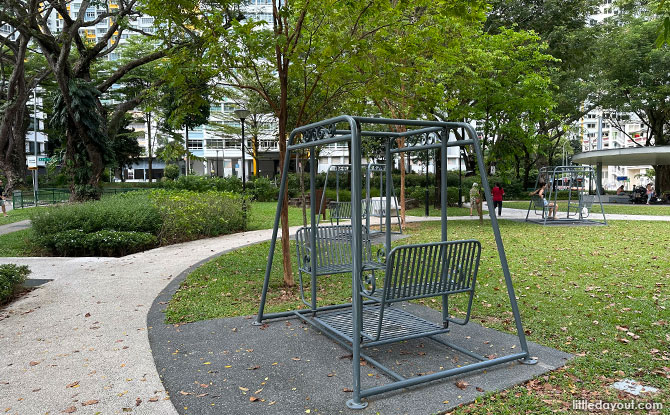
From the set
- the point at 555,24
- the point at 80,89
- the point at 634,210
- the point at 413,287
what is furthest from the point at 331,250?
the point at 555,24

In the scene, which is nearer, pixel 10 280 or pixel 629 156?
pixel 10 280

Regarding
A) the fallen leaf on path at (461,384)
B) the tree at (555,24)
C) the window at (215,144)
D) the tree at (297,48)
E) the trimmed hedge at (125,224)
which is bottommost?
the fallen leaf on path at (461,384)

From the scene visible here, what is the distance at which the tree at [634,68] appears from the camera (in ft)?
89.5

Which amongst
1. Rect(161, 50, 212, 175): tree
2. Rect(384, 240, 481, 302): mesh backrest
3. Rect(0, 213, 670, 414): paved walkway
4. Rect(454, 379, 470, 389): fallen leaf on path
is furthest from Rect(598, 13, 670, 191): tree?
Rect(454, 379, 470, 389): fallen leaf on path

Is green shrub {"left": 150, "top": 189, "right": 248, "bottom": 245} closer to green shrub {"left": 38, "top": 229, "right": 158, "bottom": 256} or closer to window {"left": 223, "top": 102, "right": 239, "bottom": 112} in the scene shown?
green shrub {"left": 38, "top": 229, "right": 158, "bottom": 256}

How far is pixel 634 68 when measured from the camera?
2877cm

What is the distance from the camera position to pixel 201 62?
6957 millimetres

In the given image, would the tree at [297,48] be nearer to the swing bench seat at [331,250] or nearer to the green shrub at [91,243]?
the swing bench seat at [331,250]

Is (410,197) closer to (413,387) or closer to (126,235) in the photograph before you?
(126,235)

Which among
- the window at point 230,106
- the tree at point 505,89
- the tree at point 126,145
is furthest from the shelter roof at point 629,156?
the tree at point 126,145

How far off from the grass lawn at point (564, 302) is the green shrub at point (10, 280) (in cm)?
227

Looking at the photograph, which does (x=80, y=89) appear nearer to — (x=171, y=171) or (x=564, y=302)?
(x=564, y=302)

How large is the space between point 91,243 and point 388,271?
9.33 meters

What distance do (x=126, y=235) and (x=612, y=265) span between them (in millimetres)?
10176
